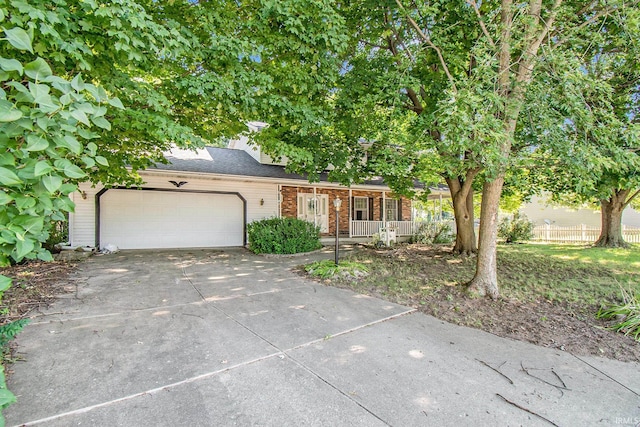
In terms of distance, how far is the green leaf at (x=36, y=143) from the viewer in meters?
1.34

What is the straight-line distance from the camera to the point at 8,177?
1272 millimetres

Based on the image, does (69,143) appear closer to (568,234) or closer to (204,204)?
(204,204)

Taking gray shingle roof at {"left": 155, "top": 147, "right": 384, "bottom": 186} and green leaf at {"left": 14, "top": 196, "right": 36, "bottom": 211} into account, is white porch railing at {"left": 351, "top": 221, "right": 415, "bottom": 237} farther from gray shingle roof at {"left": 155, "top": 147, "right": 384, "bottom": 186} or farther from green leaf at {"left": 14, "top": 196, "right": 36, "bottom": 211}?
green leaf at {"left": 14, "top": 196, "right": 36, "bottom": 211}

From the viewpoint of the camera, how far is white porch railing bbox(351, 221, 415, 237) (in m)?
14.4

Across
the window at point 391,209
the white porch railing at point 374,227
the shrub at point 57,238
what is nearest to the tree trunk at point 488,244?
the white porch railing at point 374,227

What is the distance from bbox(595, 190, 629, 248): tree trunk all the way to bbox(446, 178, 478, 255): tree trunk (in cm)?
693

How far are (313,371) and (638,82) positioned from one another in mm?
9055

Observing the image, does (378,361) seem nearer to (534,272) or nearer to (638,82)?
(534,272)

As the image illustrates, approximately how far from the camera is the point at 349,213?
14.5 meters

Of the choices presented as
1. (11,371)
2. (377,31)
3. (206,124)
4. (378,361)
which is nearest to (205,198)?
(206,124)

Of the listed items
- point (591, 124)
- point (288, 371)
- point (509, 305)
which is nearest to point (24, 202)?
point (288, 371)

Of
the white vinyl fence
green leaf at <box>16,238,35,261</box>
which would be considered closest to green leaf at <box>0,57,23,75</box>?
green leaf at <box>16,238,35,261</box>

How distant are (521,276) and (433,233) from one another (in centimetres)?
755

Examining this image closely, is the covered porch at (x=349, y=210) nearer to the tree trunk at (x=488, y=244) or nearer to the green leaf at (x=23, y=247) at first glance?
the tree trunk at (x=488, y=244)
